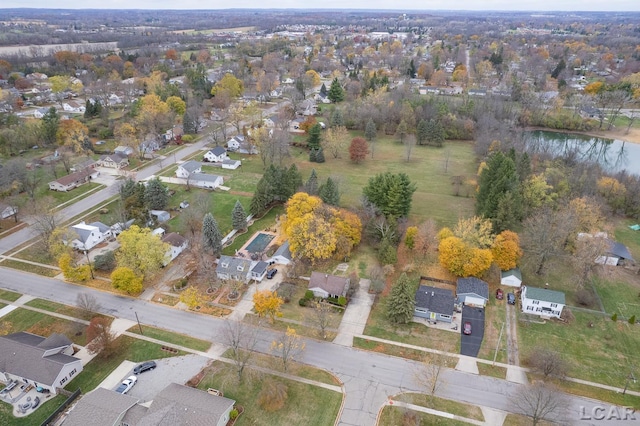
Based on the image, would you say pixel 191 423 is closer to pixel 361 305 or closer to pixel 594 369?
pixel 361 305

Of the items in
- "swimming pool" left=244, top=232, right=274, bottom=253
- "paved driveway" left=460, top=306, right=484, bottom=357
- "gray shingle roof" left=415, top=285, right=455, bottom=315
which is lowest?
"swimming pool" left=244, top=232, right=274, bottom=253

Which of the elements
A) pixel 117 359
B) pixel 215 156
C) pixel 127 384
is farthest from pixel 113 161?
pixel 127 384

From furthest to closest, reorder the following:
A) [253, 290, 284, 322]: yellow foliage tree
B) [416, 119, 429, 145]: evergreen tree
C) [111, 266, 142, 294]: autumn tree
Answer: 1. [416, 119, 429, 145]: evergreen tree
2. [111, 266, 142, 294]: autumn tree
3. [253, 290, 284, 322]: yellow foliage tree

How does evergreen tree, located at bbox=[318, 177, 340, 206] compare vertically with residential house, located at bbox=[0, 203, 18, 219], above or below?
above

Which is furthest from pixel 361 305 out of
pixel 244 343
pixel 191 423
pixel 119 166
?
pixel 119 166

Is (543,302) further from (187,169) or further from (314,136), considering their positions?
(187,169)

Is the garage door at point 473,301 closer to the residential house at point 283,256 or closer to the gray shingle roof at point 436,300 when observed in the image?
the gray shingle roof at point 436,300

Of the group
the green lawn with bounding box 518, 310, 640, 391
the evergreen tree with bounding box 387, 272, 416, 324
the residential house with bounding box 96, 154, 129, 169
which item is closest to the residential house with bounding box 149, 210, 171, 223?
the residential house with bounding box 96, 154, 129, 169

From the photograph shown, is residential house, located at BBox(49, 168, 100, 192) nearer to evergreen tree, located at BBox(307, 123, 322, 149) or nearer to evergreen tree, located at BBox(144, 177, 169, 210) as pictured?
evergreen tree, located at BBox(144, 177, 169, 210)
